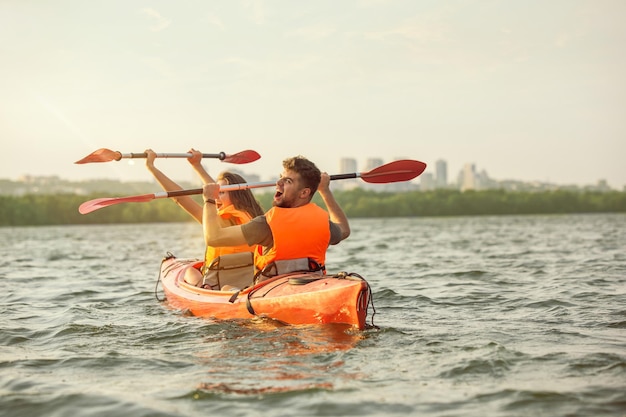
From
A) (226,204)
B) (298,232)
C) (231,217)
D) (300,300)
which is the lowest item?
(300,300)

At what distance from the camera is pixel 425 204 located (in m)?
75.1

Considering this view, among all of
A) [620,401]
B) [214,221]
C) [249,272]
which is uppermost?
[214,221]

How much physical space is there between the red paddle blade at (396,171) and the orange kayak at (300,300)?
2.05 meters

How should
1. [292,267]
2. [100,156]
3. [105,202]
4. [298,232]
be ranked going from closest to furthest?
[298,232], [292,267], [105,202], [100,156]

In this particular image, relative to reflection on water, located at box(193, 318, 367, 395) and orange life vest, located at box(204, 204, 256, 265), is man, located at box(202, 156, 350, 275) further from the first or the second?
orange life vest, located at box(204, 204, 256, 265)

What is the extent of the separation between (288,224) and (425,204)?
70037mm

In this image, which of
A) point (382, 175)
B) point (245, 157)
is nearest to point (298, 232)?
point (382, 175)

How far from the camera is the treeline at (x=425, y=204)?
209ft

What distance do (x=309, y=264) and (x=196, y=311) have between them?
1.62 m

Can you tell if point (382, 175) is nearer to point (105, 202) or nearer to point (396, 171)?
point (396, 171)

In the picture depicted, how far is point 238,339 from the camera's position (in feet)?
19.7

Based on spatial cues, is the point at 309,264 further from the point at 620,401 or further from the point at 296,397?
the point at 620,401

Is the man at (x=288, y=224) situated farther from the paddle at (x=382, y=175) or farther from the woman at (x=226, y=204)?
the paddle at (x=382, y=175)

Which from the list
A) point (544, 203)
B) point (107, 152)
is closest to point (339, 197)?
point (544, 203)
